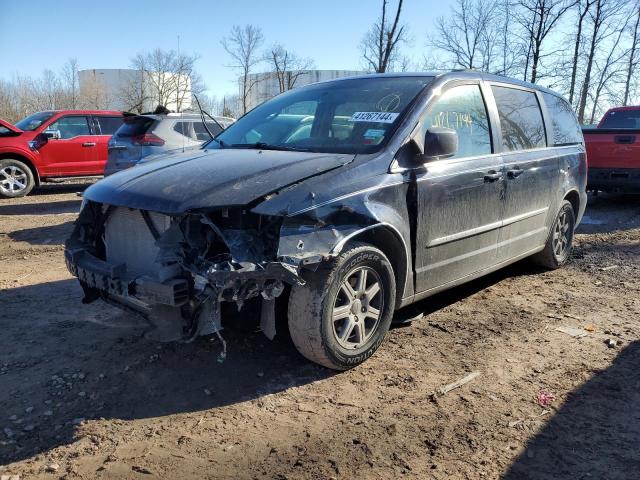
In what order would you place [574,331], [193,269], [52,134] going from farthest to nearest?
1. [52,134]
2. [574,331]
3. [193,269]

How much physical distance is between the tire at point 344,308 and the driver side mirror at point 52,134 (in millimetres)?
10209

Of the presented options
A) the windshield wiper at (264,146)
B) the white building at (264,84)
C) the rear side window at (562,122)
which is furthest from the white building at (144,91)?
the windshield wiper at (264,146)

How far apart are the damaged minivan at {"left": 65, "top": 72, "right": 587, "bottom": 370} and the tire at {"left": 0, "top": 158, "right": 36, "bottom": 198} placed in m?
8.35

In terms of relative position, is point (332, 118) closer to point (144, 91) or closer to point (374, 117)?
point (374, 117)

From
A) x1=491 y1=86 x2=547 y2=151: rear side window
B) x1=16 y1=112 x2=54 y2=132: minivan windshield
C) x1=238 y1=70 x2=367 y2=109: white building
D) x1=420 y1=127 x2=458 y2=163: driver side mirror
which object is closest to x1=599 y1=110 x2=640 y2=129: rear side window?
x1=491 y1=86 x2=547 y2=151: rear side window

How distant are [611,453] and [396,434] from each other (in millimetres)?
1032

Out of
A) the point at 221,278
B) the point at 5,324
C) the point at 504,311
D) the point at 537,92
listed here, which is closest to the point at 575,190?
the point at 537,92

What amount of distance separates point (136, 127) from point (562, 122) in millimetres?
6460

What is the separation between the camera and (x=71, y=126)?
11789 mm

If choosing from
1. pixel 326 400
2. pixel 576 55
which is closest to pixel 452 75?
pixel 326 400

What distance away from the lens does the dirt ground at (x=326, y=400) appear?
98.3 inches

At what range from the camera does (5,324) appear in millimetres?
4062

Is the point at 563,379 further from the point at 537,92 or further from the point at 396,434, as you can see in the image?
the point at 537,92

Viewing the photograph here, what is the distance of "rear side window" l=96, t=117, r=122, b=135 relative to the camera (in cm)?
1218
